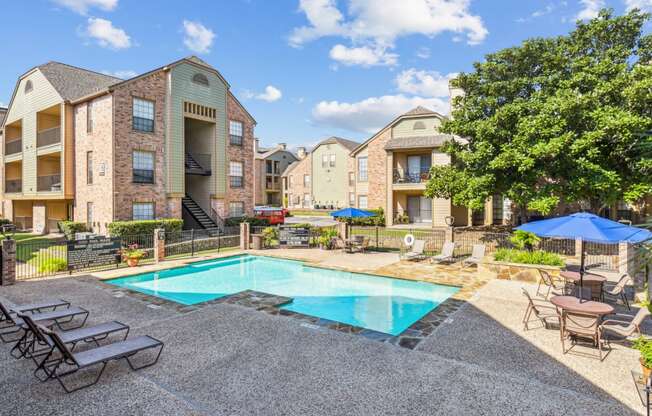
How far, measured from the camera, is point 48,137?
85.4ft

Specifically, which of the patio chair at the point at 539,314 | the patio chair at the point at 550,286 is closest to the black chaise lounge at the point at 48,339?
the patio chair at the point at 539,314

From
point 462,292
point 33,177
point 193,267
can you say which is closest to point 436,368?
point 462,292

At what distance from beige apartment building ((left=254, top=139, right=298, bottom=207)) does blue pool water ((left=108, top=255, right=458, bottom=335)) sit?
4401 cm

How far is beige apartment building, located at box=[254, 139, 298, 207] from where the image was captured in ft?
200

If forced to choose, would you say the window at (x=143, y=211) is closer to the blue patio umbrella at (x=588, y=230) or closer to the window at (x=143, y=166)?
the window at (x=143, y=166)

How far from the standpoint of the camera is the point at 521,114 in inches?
716

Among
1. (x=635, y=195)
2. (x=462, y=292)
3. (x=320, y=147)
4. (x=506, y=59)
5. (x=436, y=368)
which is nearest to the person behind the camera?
(x=436, y=368)

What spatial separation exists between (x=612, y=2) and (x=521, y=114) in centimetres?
749

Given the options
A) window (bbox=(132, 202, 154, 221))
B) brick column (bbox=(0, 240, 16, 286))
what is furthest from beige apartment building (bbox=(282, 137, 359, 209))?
brick column (bbox=(0, 240, 16, 286))

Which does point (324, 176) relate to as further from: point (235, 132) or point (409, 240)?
point (409, 240)

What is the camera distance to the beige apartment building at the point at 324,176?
49.5 metres

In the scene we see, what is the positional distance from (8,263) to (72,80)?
63.7ft

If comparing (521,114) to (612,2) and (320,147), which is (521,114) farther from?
(320,147)

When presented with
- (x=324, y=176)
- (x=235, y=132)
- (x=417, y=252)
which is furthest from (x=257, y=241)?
(x=324, y=176)
